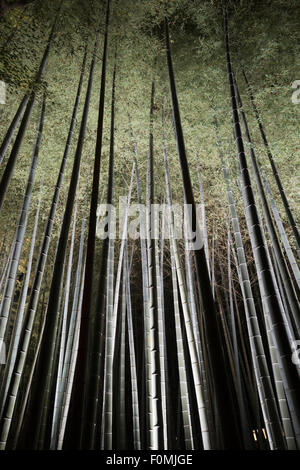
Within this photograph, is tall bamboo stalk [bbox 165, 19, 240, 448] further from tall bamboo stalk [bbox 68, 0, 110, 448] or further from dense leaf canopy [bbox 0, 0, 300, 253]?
dense leaf canopy [bbox 0, 0, 300, 253]

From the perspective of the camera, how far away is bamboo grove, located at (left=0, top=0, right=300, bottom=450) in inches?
67.6

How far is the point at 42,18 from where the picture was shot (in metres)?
3.48

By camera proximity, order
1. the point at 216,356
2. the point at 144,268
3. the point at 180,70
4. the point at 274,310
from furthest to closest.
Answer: the point at 180,70, the point at 144,268, the point at 274,310, the point at 216,356

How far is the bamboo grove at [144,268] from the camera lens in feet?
5.63

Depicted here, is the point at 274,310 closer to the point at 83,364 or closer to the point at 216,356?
the point at 216,356

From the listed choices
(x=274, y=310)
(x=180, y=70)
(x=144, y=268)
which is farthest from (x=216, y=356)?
(x=180, y=70)

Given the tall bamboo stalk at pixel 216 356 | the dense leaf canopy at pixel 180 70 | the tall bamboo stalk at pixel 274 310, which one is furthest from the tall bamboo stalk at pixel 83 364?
the dense leaf canopy at pixel 180 70

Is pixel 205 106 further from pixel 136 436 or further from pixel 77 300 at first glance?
pixel 136 436

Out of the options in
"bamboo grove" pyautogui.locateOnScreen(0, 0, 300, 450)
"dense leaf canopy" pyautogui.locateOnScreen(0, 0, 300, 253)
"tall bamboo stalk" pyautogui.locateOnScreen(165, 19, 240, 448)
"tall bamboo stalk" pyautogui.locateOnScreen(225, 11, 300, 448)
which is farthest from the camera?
"dense leaf canopy" pyautogui.locateOnScreen(0, 0, 300, 253)

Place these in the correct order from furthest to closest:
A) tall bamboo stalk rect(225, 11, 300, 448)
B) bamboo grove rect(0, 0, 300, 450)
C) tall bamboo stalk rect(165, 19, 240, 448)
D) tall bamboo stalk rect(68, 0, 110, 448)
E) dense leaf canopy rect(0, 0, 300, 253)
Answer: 1. dense leaf canopy rect(0, 0, 300, 253)
2. bamboo grove rect(0, 0, 300, 450)
3. tall bamboo stalk rect(225, 11, 300, 448)
4. tall bamboo stalk rect(68, 0, 110, 448)
5. tall bamboo stalk rect(165, 19, 240, 448)

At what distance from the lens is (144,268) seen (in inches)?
155

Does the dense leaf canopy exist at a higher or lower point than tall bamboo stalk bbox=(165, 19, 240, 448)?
higher

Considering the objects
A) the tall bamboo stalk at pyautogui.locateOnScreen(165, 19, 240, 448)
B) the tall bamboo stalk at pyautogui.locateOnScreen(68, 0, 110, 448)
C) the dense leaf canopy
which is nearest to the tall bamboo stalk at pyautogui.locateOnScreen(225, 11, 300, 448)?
the tall bamboo stalk at pyautogui.locateOnScreen(165, 19, 240, 448)
